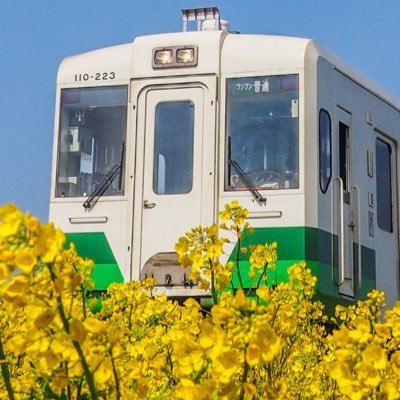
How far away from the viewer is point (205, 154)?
263 inches

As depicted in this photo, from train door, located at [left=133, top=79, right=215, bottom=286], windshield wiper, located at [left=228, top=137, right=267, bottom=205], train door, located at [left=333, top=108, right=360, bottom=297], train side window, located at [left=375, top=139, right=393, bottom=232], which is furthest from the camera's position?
train side window, located at [left=375, top=139, right=393, bottom=232]

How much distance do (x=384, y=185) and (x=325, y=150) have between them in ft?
4.45

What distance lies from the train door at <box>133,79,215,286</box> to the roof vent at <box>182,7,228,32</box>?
0.75m

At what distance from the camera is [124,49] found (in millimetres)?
7230

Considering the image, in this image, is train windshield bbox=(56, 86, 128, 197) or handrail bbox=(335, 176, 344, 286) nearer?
handrail bbox=(335, 176, 344, 286)

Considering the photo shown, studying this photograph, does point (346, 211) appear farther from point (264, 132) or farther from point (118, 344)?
point (118, 344)

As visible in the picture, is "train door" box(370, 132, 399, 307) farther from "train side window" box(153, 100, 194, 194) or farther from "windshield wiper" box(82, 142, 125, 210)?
"windshield wiper" box(82, 142, 125, 210)

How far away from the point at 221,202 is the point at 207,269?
147 inches

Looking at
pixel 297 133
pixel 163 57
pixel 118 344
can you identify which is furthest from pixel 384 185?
pixel 118 344

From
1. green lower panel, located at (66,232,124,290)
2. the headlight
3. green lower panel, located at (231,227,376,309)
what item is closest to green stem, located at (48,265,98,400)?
green lower panel, located at (231,227,376,309)

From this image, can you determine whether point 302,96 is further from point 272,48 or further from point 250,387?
point 250,387

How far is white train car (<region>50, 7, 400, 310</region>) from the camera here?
6555mm

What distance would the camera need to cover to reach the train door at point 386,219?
25.2ft

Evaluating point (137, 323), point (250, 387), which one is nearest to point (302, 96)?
point (137, 323)
